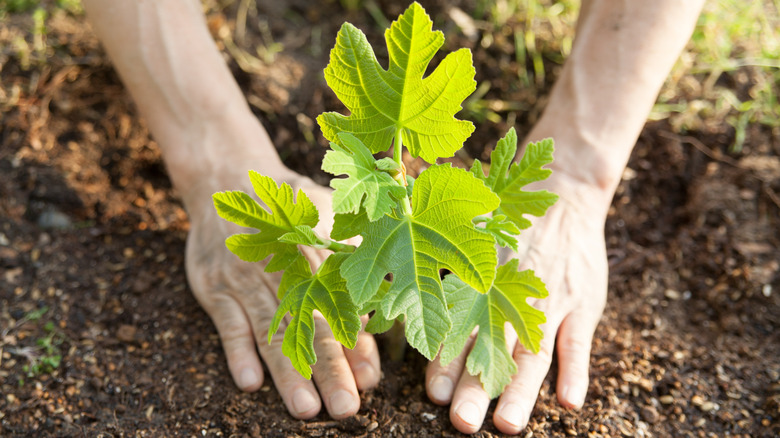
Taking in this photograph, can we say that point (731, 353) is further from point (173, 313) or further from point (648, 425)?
point (173, 313)

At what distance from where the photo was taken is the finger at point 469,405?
1.81 m

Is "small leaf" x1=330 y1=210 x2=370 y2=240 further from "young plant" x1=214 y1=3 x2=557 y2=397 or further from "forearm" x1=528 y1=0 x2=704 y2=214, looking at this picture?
"forearm" x1=528 y1=0 x2=704 y2=214

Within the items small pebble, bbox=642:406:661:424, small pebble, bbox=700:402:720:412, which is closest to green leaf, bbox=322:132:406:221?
small pebble, bbox=642:406:661:424

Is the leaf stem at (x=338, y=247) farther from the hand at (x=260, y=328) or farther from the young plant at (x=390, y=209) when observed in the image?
the hand at (x=260, y=328)

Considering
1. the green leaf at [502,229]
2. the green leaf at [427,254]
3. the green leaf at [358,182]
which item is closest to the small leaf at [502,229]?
the green leaf at [502,229]

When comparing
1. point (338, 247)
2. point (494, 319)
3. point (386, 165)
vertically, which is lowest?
point (494, 319)

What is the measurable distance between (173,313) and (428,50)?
→ 139 cm

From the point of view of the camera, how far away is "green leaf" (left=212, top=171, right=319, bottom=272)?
1480mm

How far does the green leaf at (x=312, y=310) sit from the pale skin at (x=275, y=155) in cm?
49

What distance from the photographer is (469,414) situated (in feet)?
5.96

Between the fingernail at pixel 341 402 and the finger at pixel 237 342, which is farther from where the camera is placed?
the finger at pixel 237 342

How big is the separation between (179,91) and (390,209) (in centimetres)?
141

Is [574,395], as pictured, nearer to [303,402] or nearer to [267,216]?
[303,402]

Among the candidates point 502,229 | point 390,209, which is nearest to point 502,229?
point 502,229
